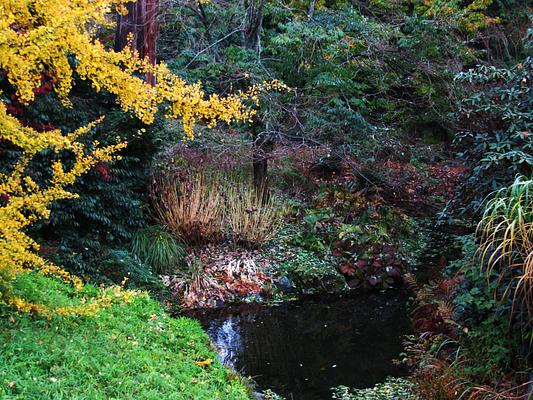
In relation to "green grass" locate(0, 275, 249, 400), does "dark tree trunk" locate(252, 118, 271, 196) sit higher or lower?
higher

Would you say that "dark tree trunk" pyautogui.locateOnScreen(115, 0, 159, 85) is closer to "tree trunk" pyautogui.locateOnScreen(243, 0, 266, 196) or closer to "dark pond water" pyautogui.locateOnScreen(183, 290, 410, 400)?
"tree trunk" pyautogui.locateOnScreen(243, 0, 266, 196)

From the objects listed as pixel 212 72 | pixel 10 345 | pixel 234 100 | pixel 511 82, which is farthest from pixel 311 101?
pixel 10 345

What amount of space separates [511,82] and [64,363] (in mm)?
5335

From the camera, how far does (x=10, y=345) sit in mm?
3352

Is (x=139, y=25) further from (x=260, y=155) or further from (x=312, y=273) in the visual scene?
(x=312, y=273)

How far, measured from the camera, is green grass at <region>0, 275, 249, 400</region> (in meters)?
3.14

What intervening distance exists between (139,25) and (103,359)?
5.31 m

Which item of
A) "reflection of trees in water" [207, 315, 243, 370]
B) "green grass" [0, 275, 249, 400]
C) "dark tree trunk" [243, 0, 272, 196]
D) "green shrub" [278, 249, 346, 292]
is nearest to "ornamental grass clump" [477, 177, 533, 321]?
"green grass" [0, 275, 249, 400]

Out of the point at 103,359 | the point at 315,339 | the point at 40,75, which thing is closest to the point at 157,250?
the point at 315,339

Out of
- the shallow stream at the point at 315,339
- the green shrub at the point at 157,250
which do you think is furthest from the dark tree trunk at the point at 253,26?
the shallow stream at the point at 315,339

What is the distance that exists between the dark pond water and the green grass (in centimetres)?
73

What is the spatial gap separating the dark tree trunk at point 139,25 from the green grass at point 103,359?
3.99 m

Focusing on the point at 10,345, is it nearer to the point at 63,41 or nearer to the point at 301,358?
the point at 63,41

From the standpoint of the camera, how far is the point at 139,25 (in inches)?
292
